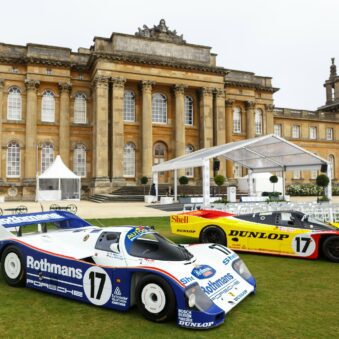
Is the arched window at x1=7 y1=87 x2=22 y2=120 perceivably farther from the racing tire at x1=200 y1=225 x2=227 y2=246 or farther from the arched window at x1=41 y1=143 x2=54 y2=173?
the racing tire at x1=200 y1=225 x2=227 y2=246

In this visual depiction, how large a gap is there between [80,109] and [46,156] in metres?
5.77

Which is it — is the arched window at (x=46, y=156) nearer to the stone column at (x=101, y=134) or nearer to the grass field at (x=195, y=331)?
the stone column at (x=101, y=134)

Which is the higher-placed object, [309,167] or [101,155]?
[101,155]

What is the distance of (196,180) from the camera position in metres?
37.4

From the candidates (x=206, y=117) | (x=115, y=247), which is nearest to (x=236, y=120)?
(x=206, y=117)

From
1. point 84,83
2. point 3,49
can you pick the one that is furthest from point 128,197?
point 3,49

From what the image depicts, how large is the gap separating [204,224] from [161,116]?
29.5m

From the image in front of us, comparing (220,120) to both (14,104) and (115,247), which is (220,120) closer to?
(14,104)

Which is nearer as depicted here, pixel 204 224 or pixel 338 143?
pixel 204 224

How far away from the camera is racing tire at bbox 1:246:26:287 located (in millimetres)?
5727

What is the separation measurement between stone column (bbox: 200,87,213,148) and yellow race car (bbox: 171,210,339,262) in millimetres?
28221

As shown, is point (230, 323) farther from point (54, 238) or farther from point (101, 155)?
point (101, 155)

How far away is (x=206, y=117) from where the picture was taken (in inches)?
1454

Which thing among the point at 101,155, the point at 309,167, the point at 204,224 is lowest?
the point at 204,224
